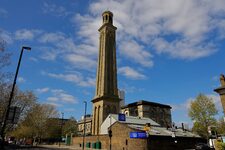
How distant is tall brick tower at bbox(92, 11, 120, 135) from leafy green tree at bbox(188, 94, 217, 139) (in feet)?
78.2

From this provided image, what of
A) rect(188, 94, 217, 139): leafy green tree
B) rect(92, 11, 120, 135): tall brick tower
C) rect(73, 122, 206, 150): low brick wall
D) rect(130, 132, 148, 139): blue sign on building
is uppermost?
rect(92, 11, 120, 135): tall brick tower

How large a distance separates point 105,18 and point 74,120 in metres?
45.2

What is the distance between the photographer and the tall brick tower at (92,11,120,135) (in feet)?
209

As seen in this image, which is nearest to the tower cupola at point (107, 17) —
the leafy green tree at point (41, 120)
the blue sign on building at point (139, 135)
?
the leafy green tree at point (41, 120)

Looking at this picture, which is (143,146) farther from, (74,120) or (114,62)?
(74,120)

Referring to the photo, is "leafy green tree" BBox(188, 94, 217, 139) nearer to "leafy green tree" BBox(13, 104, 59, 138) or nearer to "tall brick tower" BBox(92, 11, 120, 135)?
"tall brick tower" BBox(92, 11, 120, 135)

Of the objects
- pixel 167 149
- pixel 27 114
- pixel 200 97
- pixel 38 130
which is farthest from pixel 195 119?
pixel 38 130

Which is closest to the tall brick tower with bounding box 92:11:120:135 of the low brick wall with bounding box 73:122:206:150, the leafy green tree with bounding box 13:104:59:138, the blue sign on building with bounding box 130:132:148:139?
the leafy green tree with bounding box 13:104:59:138

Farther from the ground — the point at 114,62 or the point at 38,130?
the point at 114,62

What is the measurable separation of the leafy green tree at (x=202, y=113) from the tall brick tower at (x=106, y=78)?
23838 mm

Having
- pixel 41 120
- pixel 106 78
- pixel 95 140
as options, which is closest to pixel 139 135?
pixel 95 140

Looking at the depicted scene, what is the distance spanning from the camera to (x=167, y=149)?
3678cm

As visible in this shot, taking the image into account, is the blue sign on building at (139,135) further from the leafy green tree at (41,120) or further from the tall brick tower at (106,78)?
the leafy green tree at (41,120)

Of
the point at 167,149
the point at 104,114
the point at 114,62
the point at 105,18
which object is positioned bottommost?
the point at 167,149
